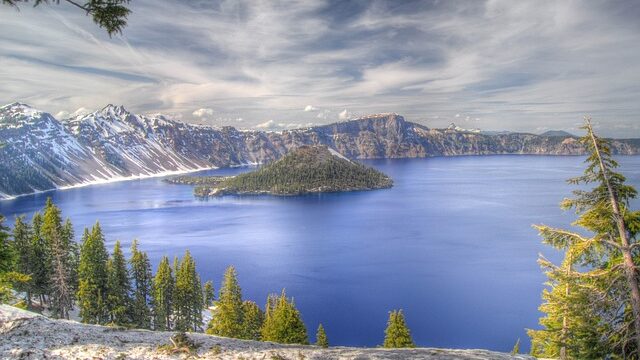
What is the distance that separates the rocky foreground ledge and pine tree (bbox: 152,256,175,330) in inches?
1777

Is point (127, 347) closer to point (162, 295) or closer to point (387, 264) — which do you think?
point (162, 295)

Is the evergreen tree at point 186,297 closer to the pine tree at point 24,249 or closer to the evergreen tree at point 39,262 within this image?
the evergreen tree at point 39,262

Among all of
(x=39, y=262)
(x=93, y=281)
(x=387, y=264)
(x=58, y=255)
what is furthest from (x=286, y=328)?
(x=387, y=264)

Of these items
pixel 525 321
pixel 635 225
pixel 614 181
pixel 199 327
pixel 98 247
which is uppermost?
pixel 614 181

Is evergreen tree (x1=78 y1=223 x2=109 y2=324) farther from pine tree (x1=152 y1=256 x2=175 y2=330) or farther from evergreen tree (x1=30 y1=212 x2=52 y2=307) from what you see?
pine tree (x1=152 y1=256 x2=175 y2=330)

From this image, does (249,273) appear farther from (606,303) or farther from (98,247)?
(606,303)

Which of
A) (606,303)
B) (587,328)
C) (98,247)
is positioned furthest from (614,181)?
(98,247)

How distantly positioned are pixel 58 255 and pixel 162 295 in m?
14.5

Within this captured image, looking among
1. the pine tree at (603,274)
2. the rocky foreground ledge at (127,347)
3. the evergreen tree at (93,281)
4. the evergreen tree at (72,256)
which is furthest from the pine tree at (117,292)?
the pine tree at (603,274)

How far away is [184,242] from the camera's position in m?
147

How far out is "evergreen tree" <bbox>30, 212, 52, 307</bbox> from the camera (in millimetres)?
53812

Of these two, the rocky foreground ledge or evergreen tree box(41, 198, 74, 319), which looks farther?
evergreen tree box(41, 198, 74, 319)

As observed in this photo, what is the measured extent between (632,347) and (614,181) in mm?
5698

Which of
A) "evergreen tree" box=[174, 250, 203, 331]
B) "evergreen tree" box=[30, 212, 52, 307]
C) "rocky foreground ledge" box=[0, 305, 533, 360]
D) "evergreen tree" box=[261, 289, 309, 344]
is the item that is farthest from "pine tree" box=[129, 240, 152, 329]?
"rocky foreground ledge" box=[0, 305, 533, 360]
